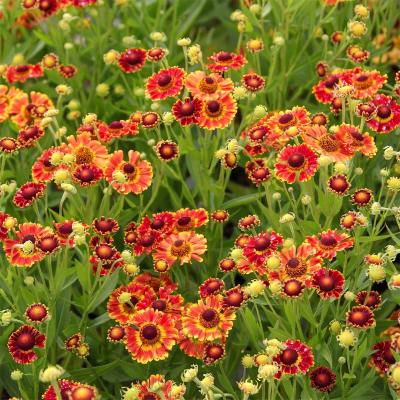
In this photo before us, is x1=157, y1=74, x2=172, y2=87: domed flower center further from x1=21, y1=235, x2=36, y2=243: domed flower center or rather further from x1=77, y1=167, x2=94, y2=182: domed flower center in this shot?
x1=21, y1=235, x2=36, y2=243: domed flower center

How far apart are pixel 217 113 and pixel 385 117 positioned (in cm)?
47

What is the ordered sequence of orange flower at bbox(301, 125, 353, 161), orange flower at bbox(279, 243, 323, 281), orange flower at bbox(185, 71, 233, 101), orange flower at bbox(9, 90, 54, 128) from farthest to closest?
orange flower at bbox(9, 90, 54, 128) → orange flower at bbox(185, 71, 233, 101) → orange flower at bbox(301, 125, 353, 161) → orange flower at bbox(279, 243, 323, 281)

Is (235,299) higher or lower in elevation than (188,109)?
lower

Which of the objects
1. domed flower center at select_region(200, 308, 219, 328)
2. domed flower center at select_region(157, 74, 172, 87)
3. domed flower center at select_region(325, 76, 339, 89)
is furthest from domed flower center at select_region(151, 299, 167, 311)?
domed flower center at select_region(325, 76, 339, 89)

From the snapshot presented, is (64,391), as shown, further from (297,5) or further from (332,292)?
(297,5)

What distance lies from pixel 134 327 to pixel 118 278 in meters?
0.19

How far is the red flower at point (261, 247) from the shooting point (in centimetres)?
204

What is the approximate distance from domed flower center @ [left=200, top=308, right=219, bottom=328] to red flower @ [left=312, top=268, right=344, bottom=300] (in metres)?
0.27

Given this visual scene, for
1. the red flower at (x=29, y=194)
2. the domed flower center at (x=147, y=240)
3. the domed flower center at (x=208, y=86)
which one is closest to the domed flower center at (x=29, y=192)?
the red flower at (x=29, y=194)

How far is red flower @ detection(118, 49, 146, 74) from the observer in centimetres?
273

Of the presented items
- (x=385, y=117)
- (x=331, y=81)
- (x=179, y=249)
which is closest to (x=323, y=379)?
(x=179, y=249)

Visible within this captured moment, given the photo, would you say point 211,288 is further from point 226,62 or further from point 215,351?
point 226,62

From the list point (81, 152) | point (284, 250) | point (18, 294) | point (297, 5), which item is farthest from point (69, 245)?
point (297, 5)

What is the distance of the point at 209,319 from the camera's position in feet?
6.61
